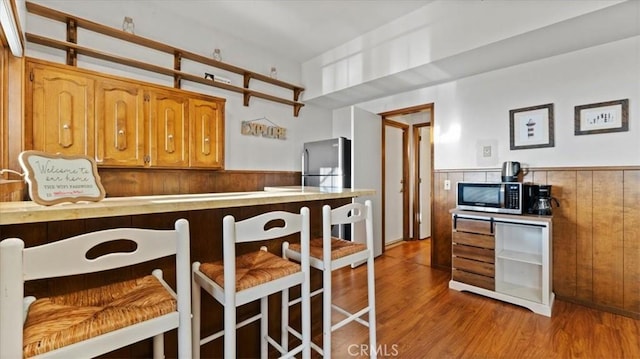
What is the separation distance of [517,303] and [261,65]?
384 centimetres

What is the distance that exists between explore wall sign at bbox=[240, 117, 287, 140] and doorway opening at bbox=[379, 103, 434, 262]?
5.35 ft

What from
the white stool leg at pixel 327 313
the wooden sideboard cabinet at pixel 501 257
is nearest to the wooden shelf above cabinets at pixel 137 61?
the white stool leg at pixel 327 313

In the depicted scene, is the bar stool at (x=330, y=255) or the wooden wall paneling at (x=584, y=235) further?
the wooden wall paneling at (x=584, y=235)

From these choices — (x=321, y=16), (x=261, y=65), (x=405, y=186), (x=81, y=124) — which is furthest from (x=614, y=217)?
(x=81, y=124)

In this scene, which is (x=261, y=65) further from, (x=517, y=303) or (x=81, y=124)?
(x=517, y=303)

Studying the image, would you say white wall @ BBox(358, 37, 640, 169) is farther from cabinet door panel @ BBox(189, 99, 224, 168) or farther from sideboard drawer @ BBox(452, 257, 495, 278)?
cabinet door panel @ BBox(189, 99, 224, 168)

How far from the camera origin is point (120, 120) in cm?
232

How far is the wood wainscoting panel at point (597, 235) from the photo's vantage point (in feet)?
7.69

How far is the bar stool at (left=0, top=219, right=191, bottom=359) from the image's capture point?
684 millimetres

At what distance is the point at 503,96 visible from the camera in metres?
3.01

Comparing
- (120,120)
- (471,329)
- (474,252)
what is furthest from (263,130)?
(471,329)

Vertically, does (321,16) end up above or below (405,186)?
above

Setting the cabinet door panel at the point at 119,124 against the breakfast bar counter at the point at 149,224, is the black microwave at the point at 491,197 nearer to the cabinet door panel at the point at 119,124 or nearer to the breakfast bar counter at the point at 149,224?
the breakfast bar counter at the point at 149,224

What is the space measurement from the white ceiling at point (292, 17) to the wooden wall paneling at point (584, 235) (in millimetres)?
2247
